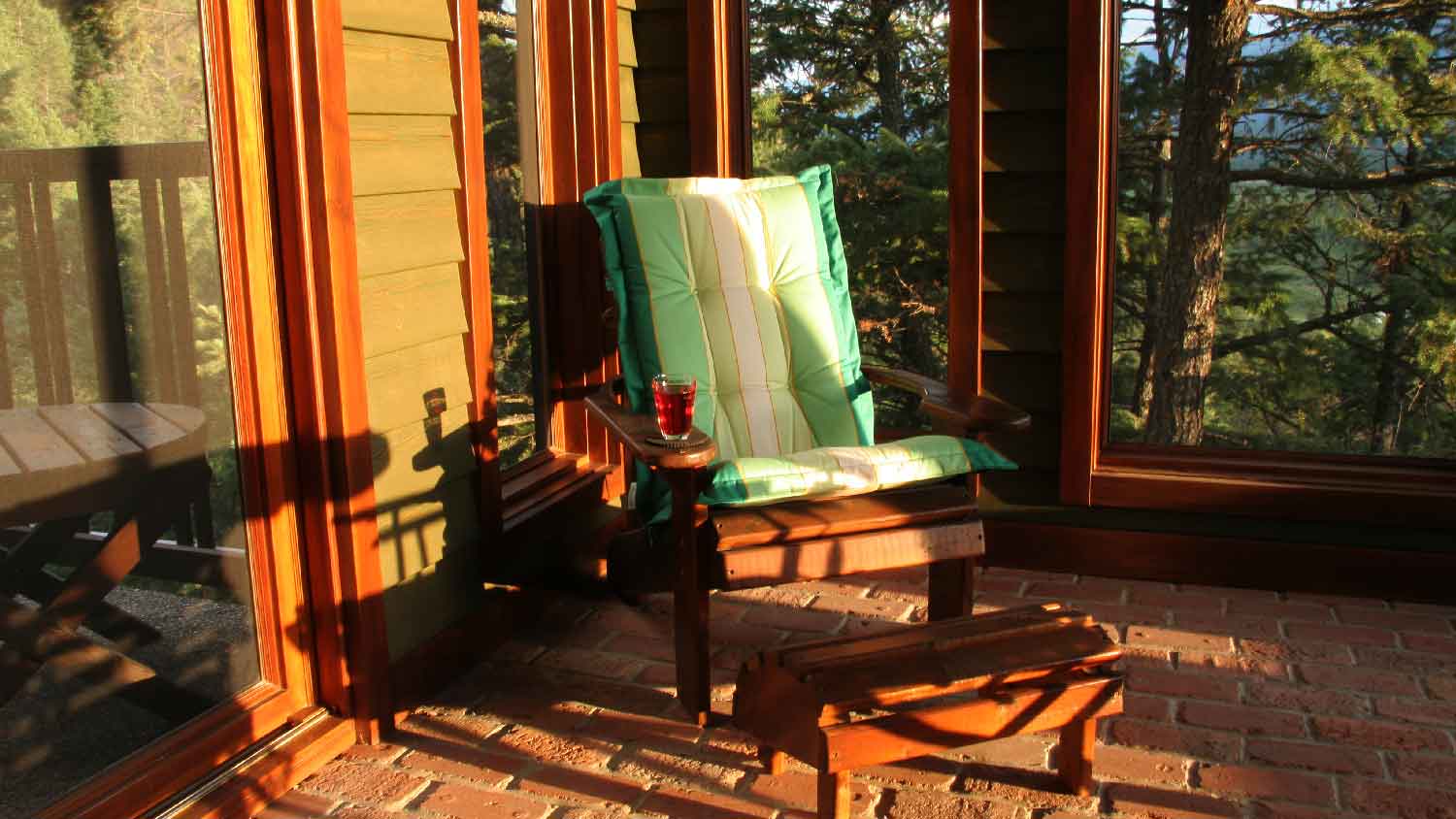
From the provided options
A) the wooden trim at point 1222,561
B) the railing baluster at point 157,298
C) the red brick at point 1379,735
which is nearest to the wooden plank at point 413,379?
the railing baluster at point 157,298

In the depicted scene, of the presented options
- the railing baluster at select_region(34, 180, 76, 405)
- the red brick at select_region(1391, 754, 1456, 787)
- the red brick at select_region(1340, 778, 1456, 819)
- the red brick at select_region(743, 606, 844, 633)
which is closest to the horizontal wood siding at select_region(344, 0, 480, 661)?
the railing baluster at select_region(34, 180, 76, 405)

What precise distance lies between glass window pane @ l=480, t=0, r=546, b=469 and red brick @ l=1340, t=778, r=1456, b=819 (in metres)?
2.00

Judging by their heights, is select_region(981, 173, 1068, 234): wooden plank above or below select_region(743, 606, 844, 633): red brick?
above

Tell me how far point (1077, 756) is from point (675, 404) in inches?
39.1

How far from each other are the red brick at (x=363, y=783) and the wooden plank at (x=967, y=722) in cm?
83

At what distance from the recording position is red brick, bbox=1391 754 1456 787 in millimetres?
2504

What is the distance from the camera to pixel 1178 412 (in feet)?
12.1

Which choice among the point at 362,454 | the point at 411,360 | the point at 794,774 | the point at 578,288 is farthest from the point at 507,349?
the point at 794,774

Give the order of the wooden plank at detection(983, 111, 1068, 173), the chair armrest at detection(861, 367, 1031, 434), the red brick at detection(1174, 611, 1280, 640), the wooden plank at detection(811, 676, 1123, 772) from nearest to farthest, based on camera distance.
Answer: the wooden plank at detection(811, 676, 1123, 772) → the chair armrest at detection(861, 367, 1031, 434) → the red brick at detection(1174, 611, 1280, 640) → the wooden plank at detection(983, 111, 1068, 173)

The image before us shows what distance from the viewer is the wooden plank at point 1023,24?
3512 mm

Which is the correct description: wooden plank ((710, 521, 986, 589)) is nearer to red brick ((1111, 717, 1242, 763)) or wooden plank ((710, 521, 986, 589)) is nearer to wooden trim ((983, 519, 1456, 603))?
red brick ((1111, 717, 1242, 763))

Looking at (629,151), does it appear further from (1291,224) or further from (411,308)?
(1291,224)

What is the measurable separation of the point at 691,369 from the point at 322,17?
114 cm

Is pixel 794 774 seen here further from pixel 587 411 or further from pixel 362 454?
pixel 587 411
